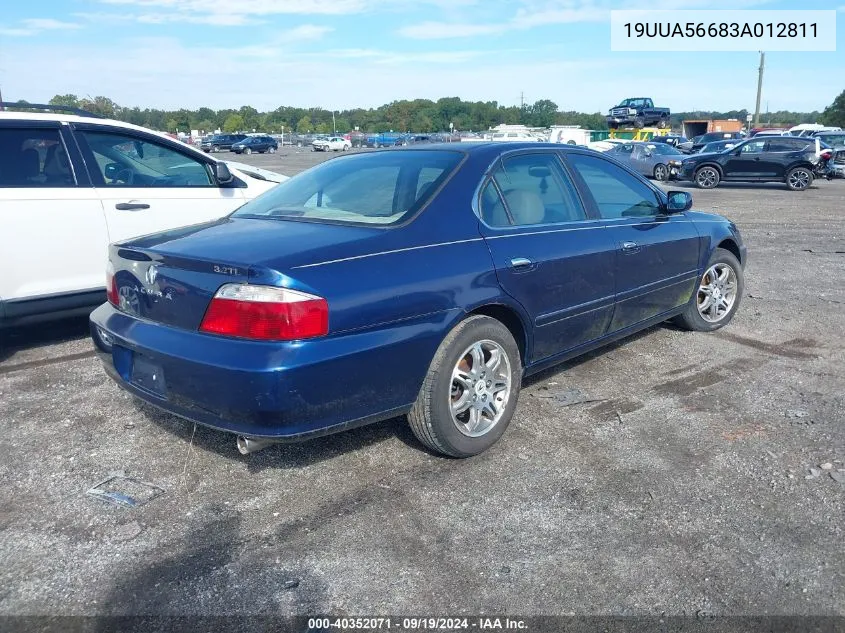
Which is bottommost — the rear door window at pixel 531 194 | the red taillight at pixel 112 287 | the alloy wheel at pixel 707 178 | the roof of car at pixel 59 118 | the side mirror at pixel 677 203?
the alloy wheel at pixel 707 178

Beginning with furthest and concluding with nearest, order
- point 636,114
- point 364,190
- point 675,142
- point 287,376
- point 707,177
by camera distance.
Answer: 1. point 636,114
2. point 675,142
3. point 707,177
4. point 364,190
5. point 287,376

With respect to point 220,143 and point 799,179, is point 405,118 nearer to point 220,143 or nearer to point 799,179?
point 220,143

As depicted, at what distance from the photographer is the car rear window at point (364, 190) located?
362cm

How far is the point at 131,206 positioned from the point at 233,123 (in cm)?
11207

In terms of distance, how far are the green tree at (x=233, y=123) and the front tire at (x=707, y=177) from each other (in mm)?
95610

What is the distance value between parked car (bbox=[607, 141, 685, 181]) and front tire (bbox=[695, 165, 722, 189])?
4.66 feet

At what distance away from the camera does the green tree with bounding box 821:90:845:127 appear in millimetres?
80500

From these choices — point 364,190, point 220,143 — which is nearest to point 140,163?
point 364,190

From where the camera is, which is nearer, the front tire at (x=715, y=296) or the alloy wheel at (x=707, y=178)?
the front tire at (x=715, y=296)

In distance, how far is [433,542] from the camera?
2906 millimetres

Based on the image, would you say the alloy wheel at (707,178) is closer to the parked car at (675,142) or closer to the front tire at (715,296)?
Result: the parked car at (675,142)

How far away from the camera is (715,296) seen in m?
5.79

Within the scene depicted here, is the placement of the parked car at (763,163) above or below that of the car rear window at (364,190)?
below

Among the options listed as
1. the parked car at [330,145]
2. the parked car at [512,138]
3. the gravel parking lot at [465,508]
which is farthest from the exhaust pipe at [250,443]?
the parked car at [330,145]
